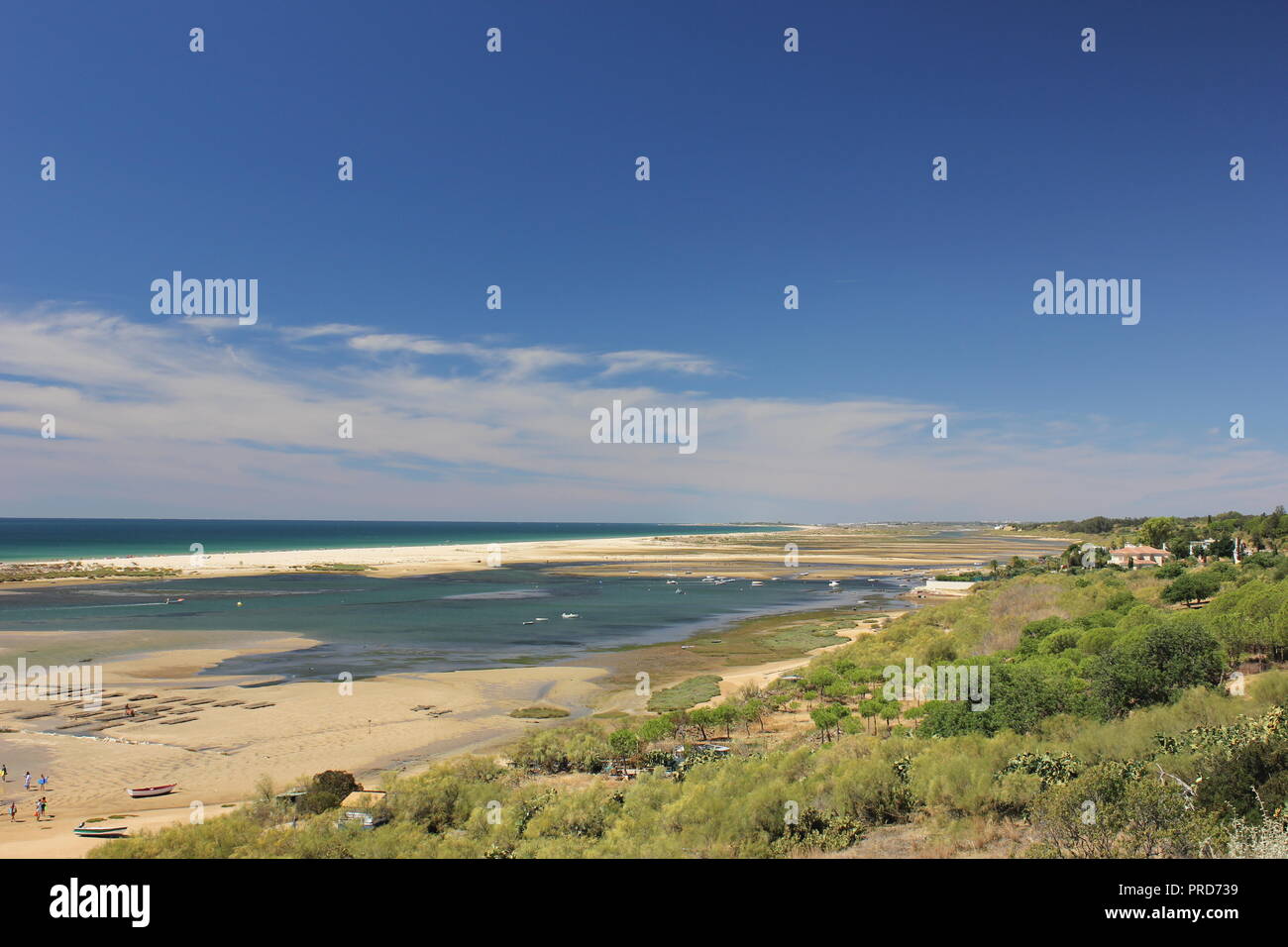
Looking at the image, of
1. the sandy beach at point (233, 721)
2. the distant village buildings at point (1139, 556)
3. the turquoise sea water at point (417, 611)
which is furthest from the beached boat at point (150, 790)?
the distant village buildings at point (1139, 556)

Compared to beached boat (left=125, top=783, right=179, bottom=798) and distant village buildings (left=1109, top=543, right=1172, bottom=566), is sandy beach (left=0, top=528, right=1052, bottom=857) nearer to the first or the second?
beached boat (left=125, top=783, right=179, bottom=798)

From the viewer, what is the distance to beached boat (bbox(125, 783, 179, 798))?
62.5ft

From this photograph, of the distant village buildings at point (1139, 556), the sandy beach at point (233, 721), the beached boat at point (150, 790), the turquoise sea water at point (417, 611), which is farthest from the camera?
the distant village buildings at point (1139, 556)

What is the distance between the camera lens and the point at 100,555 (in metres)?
119

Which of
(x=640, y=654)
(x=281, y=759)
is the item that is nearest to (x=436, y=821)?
(x=281, y=759)

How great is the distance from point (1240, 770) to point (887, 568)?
10333cm

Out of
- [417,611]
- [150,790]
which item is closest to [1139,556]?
[417,611]

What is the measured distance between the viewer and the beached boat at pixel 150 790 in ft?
62.5

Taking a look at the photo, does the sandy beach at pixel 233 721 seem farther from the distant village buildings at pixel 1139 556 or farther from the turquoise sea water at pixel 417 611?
the distant village buildings at pixel 1139 556

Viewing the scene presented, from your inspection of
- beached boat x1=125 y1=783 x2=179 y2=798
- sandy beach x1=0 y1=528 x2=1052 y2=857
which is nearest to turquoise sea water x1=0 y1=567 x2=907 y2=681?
sandy beach x1=0 y1=528 x2=1052 y2=857

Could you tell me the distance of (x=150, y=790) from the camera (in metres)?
19.2

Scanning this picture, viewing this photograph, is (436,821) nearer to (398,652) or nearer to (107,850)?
(107,850)
